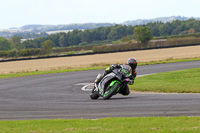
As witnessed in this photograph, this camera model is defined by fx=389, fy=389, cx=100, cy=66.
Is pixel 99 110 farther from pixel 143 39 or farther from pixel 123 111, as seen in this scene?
pixel 143 39

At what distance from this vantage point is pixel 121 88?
1496cm

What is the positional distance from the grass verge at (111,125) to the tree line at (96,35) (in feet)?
461

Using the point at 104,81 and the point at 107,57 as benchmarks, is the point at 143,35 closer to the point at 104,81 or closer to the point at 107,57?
the point at 107,57

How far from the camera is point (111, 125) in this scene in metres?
9.30

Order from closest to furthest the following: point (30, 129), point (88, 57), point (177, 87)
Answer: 1. point (30, 129)
2. point (177, 87)
3. point (88, 57)

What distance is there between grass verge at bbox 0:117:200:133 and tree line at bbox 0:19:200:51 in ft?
461

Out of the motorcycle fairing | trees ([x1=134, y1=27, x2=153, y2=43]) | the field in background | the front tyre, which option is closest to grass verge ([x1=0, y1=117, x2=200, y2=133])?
the front tyre

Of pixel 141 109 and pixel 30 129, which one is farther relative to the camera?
pixel 141 109

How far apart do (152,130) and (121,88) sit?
22.1ft

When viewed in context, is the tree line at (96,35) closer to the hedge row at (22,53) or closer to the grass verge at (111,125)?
the hedge row at (22,53)

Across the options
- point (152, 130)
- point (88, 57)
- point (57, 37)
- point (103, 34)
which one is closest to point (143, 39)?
point (88, 57)

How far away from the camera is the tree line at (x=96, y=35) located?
510ft

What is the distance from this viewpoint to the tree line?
15545 cm

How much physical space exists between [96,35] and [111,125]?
17758cm
